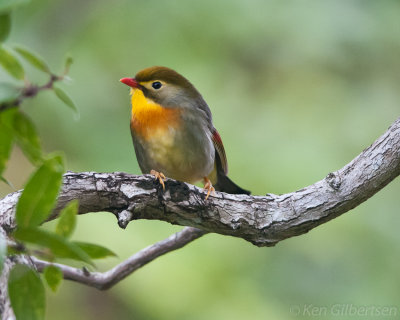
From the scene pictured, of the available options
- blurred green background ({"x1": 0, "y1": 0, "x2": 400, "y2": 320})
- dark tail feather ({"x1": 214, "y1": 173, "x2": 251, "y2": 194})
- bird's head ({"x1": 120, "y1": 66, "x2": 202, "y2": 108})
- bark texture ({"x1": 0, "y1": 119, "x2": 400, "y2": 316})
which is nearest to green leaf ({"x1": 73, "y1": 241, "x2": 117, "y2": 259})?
bark texture ({"x1": 0, "y1": 119, "x2": 400, "y2": 316})

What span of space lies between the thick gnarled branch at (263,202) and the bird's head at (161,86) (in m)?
1.20

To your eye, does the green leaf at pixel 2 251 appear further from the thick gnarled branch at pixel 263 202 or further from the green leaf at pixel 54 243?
the thick gnarled branch at pixel 263 202

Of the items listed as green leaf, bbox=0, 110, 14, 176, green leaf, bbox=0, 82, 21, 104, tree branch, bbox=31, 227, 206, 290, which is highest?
tree branch, bbox=31, 227, 206, 290

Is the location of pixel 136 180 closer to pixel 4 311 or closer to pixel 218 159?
pixel 4 311

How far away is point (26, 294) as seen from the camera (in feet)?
3.61

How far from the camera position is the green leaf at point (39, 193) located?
3.68 feet

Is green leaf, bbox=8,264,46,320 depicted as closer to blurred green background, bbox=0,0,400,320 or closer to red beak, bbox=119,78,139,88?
red beak, bbox=119,78,139,88

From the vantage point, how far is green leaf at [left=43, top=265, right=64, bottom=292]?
128 cm

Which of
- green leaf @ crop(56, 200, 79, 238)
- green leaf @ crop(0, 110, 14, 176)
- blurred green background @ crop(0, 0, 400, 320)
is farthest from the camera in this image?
blurred green background @ crop(0, 0, 400, 320)

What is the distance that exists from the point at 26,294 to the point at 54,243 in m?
0.17

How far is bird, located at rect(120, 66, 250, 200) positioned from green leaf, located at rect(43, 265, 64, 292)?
2.46 meters

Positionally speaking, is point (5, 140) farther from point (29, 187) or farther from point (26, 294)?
point (26, 294)

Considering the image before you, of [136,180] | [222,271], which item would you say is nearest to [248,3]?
[222,271]

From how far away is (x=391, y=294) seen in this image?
15.5 feet
